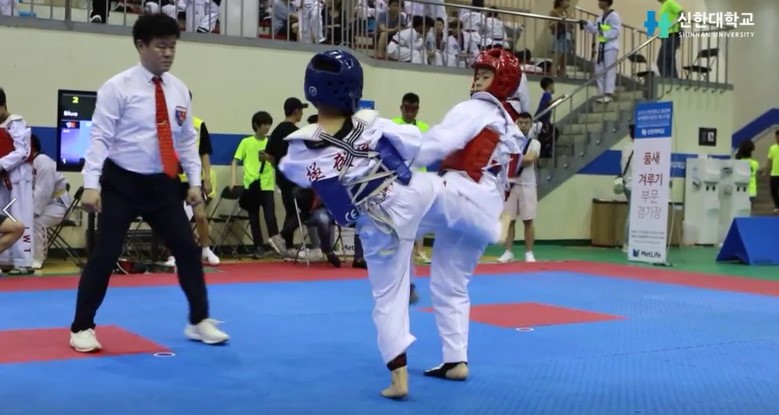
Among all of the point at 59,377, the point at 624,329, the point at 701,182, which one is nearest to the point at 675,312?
the point at 624,329

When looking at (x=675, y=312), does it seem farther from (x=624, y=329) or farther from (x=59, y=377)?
(x=59, y=377)

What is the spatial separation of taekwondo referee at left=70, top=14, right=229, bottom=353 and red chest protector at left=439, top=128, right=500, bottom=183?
5.37 ft

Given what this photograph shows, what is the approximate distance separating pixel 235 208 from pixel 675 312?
249 inches

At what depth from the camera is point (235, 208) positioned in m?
11.7

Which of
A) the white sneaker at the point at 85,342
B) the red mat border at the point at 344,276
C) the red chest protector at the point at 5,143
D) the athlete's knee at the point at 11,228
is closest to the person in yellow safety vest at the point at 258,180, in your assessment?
the red mat border at the point at 344,276

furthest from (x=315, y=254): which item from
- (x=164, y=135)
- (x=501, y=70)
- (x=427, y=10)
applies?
(x=501, y=70)

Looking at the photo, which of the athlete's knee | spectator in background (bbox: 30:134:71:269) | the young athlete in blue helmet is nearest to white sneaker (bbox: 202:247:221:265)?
spectator in background (bbox: 30:134:71:269)

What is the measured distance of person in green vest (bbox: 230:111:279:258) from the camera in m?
11.1

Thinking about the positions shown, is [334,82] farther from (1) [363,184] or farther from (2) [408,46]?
(2) [408,46]

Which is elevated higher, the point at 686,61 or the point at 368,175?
the point at 686,61

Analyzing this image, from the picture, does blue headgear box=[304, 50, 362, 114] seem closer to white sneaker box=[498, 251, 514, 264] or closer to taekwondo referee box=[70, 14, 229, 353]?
taekwondo referee box=[70, 14, 229, 353]

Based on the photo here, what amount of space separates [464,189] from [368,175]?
0.59 metres

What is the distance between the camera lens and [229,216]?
11.5 meters

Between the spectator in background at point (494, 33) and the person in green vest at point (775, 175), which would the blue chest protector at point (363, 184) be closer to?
the spectator in background at point (494, 33)
